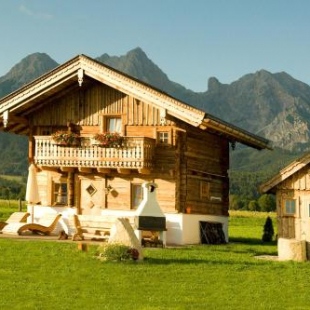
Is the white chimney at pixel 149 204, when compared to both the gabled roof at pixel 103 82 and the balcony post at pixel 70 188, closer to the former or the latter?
the gabled roof at pixel 103 82

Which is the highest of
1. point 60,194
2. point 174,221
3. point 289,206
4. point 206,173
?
point 206,173

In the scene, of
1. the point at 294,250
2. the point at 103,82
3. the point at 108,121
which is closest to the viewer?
the point at 294,250

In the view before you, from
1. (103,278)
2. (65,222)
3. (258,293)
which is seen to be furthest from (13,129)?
(258,293)

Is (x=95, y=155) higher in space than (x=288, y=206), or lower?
higher

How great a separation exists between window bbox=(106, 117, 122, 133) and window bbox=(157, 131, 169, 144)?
2.06 m

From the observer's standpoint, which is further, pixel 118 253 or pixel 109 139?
pixel 109 139

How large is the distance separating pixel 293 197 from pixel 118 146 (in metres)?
8.17

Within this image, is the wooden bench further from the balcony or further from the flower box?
the flower box

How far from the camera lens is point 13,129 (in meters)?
Result: 34.7

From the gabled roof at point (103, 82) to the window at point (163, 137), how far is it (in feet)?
5.25

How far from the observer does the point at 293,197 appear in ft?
83.7

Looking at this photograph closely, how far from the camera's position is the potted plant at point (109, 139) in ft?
96.0

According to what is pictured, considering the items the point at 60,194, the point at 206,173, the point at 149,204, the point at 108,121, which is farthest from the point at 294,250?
the point at 60,194

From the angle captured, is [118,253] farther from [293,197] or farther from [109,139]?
[109,139]
